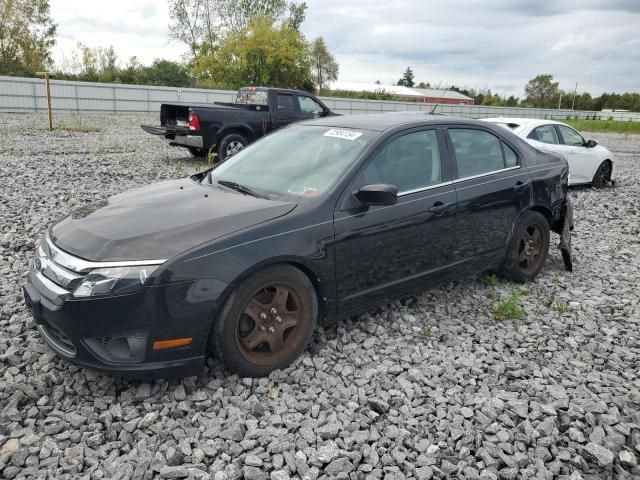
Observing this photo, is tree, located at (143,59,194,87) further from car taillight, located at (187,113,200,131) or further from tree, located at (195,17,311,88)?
car taillight, located at (187,113,200,131)

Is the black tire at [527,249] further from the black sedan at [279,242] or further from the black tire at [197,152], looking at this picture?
the black tire at [197,152]

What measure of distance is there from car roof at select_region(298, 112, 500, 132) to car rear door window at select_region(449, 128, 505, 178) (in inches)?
4.3

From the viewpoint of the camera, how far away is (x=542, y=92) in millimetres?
86188

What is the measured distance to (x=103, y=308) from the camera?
2719 mm

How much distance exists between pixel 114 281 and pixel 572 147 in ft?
33.1

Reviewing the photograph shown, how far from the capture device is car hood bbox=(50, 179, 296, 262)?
288 centimetres

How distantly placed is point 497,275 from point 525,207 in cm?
A: 72

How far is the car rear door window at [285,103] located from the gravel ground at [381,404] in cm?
859

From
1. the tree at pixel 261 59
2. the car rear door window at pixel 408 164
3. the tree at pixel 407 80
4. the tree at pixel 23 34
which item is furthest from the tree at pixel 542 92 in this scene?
the car rear door window at pixel 408 164

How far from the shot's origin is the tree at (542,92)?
276 feet

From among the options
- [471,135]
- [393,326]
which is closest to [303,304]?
[393,326]

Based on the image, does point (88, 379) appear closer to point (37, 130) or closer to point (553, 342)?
point (553, 342)

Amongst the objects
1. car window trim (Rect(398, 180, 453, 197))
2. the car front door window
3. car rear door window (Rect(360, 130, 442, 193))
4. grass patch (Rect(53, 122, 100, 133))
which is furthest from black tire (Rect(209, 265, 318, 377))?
grass patch (Rect(53, 122, 100, 133))

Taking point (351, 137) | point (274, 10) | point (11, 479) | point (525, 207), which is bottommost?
point (11, 479)
